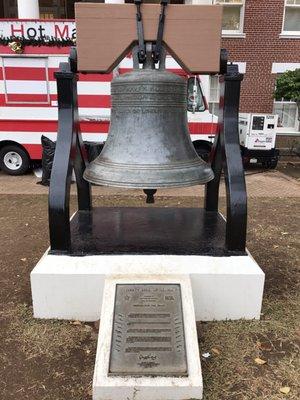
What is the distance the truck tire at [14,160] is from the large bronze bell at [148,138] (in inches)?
280

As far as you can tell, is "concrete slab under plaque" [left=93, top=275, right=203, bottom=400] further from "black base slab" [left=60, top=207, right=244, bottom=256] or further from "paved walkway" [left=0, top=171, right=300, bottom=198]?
"paved walkway" [left=0, top=171, right=300, bottom=198]

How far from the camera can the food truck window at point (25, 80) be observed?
8.88 m

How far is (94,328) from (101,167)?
1.24 m

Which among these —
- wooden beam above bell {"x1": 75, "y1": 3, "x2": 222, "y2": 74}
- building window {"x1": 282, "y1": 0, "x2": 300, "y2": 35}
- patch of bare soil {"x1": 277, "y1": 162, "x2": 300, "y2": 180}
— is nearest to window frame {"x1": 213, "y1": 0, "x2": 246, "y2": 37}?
building window {"x1": 282, "y1": 0, "x2": 300, "y2": 35}

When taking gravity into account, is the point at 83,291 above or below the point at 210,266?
below

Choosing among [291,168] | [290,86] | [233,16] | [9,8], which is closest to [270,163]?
[291,168]

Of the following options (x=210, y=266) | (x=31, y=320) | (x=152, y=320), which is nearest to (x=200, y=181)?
(x=210, y=266)

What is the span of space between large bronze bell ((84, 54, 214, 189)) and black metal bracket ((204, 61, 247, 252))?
0.23 metres

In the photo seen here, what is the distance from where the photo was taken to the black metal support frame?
3.06 meters

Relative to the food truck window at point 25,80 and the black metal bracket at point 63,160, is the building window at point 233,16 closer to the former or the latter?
the food truck window at point 25,80

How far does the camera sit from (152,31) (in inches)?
113

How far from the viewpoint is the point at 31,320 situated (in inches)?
126

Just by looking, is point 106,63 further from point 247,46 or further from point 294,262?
point 247,46

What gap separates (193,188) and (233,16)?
6.81 metres
